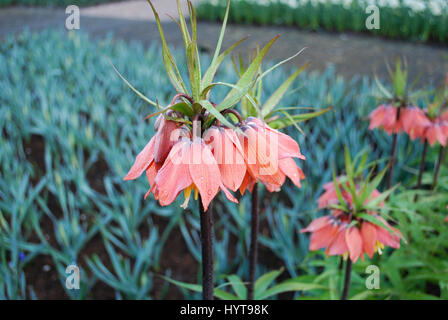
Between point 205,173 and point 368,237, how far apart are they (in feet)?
1.67

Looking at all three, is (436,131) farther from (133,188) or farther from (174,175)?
(133,188)

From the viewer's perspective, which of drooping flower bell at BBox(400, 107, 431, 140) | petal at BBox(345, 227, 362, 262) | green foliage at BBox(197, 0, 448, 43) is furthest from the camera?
green foliage at BBox(197, 0, 448, 43)

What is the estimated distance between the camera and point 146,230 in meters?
1.75

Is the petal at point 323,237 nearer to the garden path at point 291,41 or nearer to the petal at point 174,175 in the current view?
the petal at point 174,175

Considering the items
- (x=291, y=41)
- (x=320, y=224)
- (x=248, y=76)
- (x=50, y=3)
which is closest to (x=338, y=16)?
(x=291, y=41)

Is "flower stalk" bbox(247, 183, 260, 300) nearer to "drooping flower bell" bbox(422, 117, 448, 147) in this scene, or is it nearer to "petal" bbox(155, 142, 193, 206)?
"petal" bbox(155, 142, 193, 206)

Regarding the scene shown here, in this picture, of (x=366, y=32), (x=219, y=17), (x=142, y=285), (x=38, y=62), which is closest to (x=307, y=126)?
(x=142, y=285)

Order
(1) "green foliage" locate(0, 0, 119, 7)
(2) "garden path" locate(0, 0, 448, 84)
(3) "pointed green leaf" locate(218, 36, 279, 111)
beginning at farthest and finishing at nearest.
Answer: (1) "green foliage" locate(0, 0, 119, 7), (2) "garden path" locate(0, 0, 448, 84), (3) "pointed green leaf" locate(218, 36, 279, 111)

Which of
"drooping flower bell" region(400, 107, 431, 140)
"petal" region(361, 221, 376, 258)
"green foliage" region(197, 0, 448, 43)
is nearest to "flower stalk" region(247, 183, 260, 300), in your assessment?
"petal" region(361, 221, 376, 258)

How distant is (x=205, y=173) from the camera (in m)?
0.57

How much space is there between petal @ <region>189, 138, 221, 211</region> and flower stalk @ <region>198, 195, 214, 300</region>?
0.10 meters

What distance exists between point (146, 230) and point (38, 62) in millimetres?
2462

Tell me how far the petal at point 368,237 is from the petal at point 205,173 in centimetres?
49

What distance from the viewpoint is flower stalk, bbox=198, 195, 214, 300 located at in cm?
68
